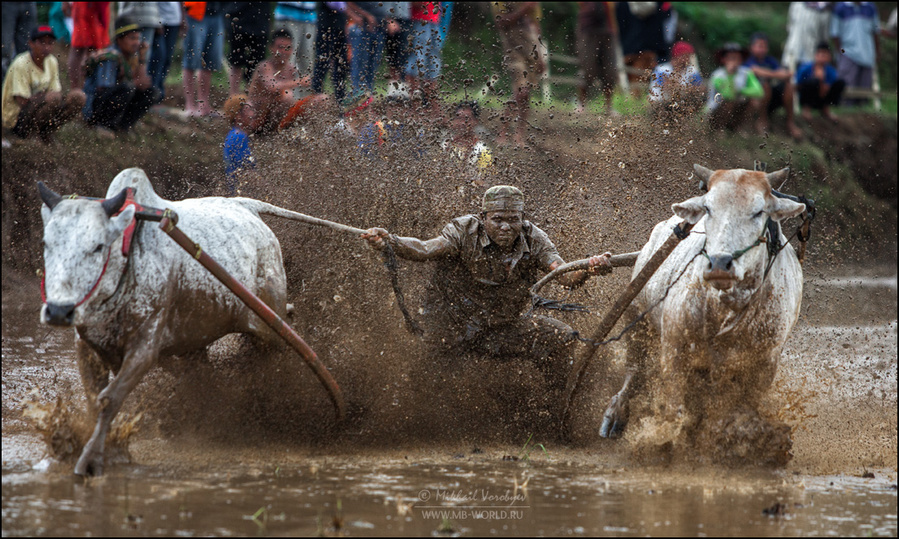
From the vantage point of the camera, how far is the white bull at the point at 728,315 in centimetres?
629

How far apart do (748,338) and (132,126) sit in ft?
27.8

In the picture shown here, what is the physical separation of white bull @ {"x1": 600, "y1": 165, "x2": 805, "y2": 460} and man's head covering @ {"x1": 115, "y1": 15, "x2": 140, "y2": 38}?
7549 mm

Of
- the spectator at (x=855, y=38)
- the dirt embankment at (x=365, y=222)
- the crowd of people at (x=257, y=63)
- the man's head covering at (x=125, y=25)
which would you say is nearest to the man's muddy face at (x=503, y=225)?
the dirt embankment at (x=365, y=222)

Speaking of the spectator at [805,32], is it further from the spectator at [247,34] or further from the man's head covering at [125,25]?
the man's head covering at [125,25]

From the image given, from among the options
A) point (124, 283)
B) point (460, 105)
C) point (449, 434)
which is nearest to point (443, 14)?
point (460, 105)

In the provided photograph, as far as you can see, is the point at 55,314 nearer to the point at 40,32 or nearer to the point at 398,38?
the point at 40,32

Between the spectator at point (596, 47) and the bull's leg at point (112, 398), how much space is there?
381 inches

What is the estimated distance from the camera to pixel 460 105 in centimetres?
1095

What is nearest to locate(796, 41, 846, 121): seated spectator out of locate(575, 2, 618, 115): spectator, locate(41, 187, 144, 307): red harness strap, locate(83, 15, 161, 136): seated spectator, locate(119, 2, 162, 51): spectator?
locate(575, 2, 618, 115): spectator

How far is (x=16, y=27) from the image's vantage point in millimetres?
12102

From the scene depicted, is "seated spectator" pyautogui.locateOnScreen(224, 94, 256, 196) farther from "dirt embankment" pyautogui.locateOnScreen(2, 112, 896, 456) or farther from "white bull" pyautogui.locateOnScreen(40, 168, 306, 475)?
"white bull" pyautogui.locateOnScreen(40, 168, 306, 475)

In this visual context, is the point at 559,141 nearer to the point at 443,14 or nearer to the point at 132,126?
the point at 443,14

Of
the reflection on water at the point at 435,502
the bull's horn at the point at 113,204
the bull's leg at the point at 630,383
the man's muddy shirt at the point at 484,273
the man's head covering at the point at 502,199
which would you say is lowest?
the reflection on water at the point at 435,502

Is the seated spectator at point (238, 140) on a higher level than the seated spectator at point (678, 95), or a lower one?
lower
